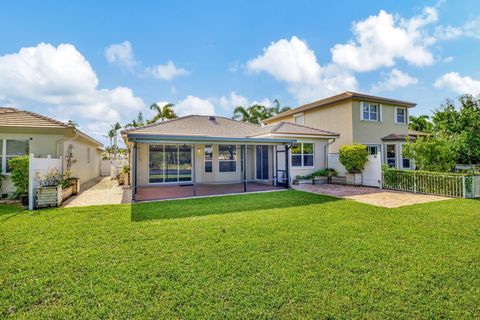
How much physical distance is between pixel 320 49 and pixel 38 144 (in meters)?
19.3

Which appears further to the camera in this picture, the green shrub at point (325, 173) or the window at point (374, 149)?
the window at point (374, 149)

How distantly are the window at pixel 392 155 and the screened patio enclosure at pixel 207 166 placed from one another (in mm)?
9348

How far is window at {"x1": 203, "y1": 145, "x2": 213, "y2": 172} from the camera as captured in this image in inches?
628

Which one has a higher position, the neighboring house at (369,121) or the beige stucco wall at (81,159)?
the neighboring house at (369,121)

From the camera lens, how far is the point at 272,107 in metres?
32.4

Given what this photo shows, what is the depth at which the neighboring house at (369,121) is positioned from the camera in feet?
56.5

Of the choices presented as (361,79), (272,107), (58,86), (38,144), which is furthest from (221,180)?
(272,107)

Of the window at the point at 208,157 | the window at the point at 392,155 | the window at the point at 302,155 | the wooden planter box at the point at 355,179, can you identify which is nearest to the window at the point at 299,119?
the window at the point at 302,155

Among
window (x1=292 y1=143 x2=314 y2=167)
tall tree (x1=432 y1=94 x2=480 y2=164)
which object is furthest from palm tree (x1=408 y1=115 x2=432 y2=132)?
window (x1=292 y1=143 x2=314 y2=167)

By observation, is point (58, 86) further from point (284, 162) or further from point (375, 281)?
point (375, 281)

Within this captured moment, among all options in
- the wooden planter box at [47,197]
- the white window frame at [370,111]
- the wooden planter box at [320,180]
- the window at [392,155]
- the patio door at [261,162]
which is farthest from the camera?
the window at [392,155]

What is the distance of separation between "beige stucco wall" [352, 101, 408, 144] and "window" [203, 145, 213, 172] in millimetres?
10135

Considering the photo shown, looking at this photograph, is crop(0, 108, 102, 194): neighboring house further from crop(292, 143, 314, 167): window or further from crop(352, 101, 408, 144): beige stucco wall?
crop(352, 101, 408, 144): beige stucco wall

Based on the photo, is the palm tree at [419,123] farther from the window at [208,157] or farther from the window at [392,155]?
the window at [208,157]
